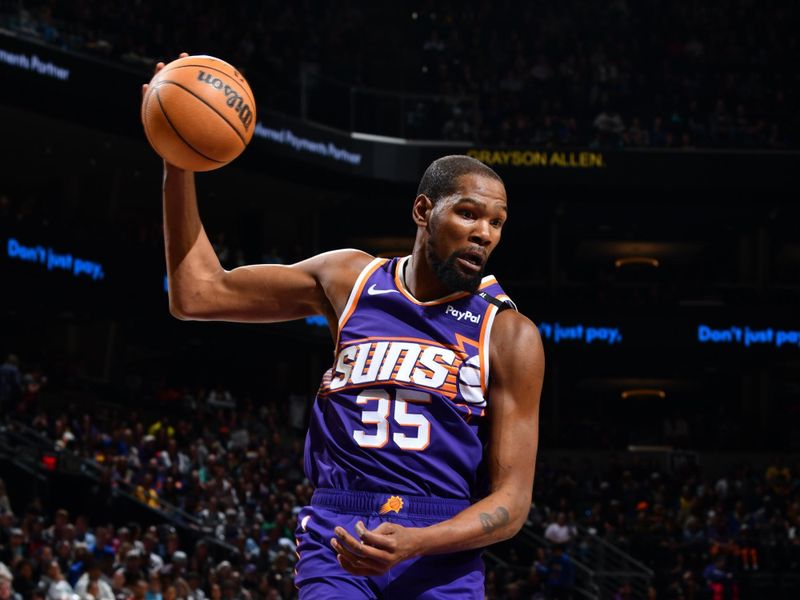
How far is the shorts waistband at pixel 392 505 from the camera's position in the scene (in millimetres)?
3838

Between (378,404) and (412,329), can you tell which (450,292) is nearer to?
(412,329)

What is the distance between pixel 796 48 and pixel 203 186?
14.6m

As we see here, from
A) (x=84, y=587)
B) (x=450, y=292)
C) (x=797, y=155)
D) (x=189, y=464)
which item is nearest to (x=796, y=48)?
(x=797, y=155)

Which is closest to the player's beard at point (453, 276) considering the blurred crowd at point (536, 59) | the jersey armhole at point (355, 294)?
the jersey armhole at point (355, 294)

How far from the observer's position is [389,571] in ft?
12.4

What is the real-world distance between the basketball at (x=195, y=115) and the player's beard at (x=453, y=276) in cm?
73

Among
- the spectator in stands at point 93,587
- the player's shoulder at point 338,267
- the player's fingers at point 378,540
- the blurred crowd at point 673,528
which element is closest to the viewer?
the player's fingers at point 378,540

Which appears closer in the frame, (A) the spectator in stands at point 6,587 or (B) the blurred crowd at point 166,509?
(A) the spectator in stands at point 6,587

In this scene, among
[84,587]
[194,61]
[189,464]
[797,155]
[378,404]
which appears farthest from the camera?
[797,155]

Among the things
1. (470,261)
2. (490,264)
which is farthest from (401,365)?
(490,264)

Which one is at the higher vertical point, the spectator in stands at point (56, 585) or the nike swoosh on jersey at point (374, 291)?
the nike swoosh on jersey at point (374, 291)

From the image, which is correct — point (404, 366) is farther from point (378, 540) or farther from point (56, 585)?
point (56, 585)

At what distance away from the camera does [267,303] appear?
4.23m

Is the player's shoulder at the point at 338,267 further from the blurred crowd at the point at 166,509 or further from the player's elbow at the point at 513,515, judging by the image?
the blurred crowd at the point at 166,509
